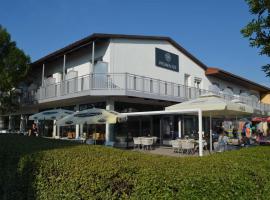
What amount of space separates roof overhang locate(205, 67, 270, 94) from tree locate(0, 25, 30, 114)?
16.1 metres

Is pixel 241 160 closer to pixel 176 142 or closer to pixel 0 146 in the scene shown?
pixel 0 146

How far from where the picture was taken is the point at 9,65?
72.7ft

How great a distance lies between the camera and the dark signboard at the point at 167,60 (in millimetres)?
22462

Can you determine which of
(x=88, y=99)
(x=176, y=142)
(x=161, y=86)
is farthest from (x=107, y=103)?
(x=176, y=142)

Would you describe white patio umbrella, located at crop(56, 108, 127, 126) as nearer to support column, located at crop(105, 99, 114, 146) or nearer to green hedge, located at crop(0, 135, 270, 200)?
support column, located at crop(105, 99, 114, 146)

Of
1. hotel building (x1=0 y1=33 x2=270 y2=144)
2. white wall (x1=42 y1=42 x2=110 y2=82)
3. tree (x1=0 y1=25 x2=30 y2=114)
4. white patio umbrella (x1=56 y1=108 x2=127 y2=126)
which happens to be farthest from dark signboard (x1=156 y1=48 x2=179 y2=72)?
tree (x1=0 y1=25 x2=30 y2=114)

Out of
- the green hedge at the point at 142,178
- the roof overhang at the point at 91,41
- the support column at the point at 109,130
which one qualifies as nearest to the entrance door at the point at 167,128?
the support column at the point at 109,130

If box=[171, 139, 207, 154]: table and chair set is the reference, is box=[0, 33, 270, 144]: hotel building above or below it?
above

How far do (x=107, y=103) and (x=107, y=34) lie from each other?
4472mm

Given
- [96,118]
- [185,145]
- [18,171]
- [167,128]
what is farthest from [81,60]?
[18,171]

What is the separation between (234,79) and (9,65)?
21138mm

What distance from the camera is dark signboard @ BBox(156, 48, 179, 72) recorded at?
22.5m

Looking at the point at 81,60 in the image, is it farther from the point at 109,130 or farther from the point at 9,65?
the point at 109,130

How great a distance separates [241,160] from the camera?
15.4ft
